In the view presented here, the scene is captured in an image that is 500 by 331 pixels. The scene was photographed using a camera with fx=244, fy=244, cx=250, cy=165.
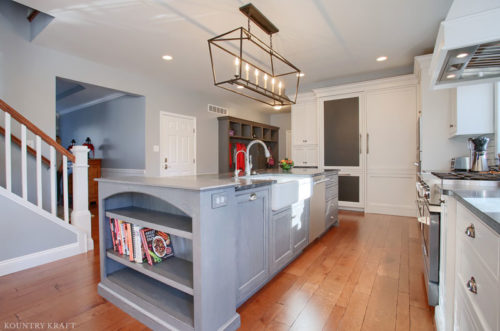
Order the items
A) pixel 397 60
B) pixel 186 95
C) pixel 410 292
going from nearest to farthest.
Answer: pixel 410 292 → pixel 397 60 → pixel 186 95

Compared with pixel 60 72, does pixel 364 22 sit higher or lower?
higher

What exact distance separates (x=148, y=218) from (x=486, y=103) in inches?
137

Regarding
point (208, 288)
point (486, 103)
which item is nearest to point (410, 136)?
point (486, 103)

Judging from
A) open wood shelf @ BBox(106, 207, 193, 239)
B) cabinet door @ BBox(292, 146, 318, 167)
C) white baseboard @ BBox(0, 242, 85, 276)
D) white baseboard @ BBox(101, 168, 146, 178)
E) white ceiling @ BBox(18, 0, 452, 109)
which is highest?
white ceiling @ BBox(18, 0, 452, 109)

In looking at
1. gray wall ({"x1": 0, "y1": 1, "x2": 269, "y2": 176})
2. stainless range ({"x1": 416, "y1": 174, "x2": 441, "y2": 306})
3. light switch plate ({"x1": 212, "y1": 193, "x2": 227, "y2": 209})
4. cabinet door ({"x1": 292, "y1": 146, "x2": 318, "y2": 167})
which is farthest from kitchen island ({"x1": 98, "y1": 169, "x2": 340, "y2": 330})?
cabinet door ({"x1": 292, "y1": 146, "x2": 318, "y2": 167})

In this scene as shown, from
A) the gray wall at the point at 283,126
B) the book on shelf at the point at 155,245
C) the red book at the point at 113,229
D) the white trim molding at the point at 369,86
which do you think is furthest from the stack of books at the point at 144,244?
the gray wall at the point at 283,126

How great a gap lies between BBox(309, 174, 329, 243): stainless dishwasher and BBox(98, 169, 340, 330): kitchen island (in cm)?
68

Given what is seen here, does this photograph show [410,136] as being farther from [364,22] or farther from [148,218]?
[148,218]

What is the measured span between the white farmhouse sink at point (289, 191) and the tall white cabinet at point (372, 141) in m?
2.55

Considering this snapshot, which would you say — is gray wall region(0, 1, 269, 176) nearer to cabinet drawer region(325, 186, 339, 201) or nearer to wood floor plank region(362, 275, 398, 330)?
cabinet drawer region(325, 186, 339, 201)

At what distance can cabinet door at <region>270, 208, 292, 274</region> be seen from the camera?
78.3 inches

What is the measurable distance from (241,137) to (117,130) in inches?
110

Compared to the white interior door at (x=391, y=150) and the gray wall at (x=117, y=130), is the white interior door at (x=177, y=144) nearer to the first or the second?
the gray wall at (x=117, y=130)

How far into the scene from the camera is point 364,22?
2887 millimetres
